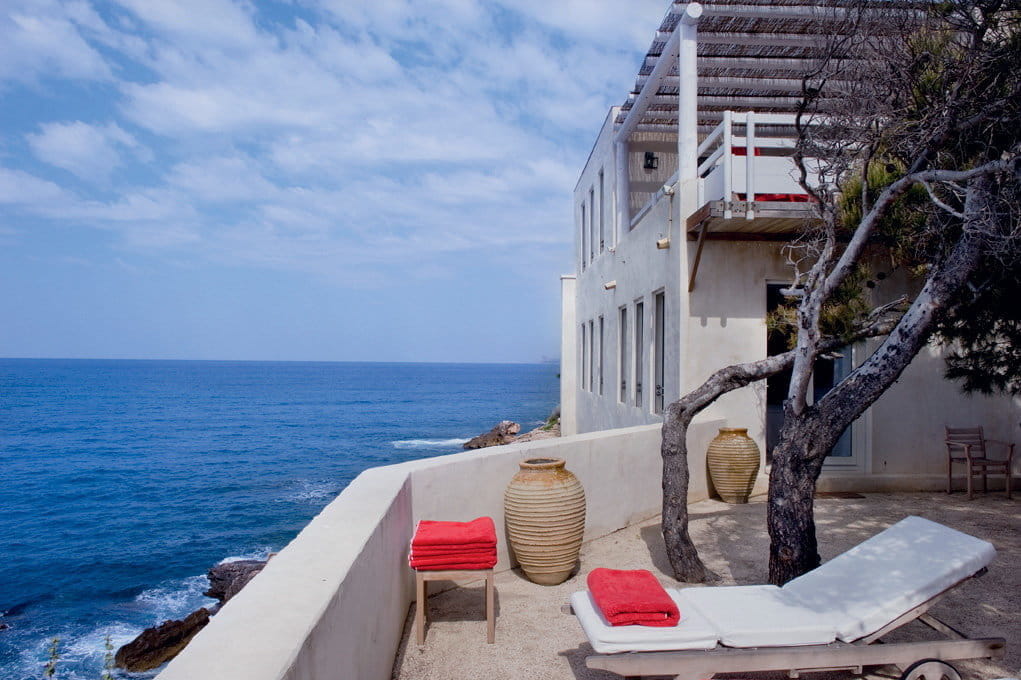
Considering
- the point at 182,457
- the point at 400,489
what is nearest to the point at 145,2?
the point at 400,489

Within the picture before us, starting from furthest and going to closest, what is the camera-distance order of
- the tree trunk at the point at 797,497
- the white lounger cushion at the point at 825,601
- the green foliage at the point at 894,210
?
the green foliage at the point at 894,210 < the tree trunk at the point at 797,497 < the white lounger cushion at the point at 825,601

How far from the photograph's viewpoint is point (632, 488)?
709 cm

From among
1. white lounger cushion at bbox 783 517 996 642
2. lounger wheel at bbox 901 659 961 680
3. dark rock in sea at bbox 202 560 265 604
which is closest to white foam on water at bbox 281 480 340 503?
dark rock in sea at bbox 202 560 265 604

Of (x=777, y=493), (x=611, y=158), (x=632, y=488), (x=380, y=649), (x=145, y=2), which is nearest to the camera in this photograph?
(x=380, y=649)

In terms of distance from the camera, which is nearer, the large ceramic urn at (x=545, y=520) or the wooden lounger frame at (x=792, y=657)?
the wooden lounger frame at (x=792, y=657)

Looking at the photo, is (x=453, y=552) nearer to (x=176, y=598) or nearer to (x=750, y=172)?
(x=750, y=172)

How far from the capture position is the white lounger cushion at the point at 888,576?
356cm

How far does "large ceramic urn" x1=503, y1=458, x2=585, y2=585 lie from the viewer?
16.9ft

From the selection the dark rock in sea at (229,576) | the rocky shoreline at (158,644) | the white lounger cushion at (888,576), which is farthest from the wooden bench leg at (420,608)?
the dark rock in sea at (229,576)

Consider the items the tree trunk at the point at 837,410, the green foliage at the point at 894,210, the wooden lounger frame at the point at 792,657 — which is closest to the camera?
the wooden lounger frame at the point at 792,657

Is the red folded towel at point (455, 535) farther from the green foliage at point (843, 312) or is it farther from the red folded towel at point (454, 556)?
the green foliage at point (843, 312)

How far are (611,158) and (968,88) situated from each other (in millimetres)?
9239

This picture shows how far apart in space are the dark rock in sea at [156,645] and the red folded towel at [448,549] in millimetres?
12090

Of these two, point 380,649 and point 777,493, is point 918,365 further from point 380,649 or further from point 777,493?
point 380,649
